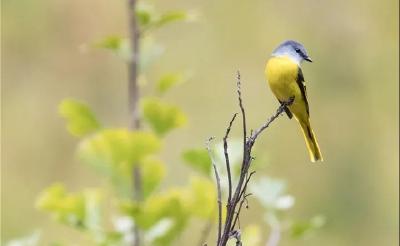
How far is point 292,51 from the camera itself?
0.68 m

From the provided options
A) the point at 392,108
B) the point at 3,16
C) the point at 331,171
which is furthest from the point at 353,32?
the point at 3,16

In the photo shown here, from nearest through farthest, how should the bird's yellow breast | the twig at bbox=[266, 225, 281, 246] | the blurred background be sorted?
the bird's yellow breast
the twig at bbox=[266, 225, 281, 246]
the blurred background

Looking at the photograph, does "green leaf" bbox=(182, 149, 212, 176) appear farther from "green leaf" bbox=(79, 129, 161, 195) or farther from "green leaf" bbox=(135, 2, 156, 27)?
"green leaf" bbox=(135, 2, 156, 27)

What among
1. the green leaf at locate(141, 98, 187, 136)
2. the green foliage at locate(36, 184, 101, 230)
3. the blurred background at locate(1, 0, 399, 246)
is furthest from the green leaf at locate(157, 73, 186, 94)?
the blurred background at locate(1, 0, 399, 246)

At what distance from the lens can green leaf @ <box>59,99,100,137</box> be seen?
3.10 ft

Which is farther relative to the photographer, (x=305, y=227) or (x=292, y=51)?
(x=305, y=227)

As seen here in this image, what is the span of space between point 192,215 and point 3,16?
1592 millimetres

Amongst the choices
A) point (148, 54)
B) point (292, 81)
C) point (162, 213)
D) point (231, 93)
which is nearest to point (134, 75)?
point (148, 54)

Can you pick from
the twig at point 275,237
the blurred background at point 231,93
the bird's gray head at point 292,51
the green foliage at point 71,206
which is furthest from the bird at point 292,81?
the blurred background at point 231,93

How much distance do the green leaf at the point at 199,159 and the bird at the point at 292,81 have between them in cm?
20

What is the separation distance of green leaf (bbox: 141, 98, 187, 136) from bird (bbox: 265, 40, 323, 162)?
24 cm

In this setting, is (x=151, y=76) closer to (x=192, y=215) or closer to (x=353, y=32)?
(x=353, y=32)

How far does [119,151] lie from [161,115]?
0.06 metres

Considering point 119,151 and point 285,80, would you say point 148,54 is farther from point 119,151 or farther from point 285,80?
point 285,80
